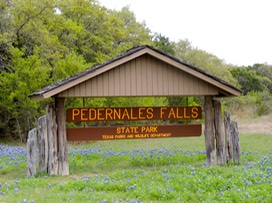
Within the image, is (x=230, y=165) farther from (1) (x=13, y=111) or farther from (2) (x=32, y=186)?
(1) (x=13, y=111)

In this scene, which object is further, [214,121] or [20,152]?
[20,152]

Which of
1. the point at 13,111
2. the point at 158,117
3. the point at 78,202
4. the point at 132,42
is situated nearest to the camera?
the point at 78,202

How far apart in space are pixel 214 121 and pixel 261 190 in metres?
5.46

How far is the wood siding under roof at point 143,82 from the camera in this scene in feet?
43.8

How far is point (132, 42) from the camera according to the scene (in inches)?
1628

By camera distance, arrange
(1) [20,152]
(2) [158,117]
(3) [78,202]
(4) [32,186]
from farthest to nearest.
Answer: (1) [20,152] → (2) [158,117] → (4) [32,186] → (3) [78,202]

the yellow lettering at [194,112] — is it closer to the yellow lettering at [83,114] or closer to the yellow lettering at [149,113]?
the yellow lettering at [149,113]

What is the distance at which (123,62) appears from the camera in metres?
13.3

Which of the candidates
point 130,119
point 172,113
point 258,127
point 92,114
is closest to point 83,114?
point 92,114

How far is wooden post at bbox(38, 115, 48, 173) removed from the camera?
13.2 metres

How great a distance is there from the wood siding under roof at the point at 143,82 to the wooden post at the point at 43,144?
1036 millimetres

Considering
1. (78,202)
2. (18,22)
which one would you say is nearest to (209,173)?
(78,202)

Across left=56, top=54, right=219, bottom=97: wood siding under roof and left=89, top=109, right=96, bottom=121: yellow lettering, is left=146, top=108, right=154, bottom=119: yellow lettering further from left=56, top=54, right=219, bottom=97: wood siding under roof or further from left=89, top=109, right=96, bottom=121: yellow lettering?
left=89, top=109, right=96, bottom=121: yellow lettering

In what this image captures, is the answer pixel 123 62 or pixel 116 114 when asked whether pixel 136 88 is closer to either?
pixel 123 62
